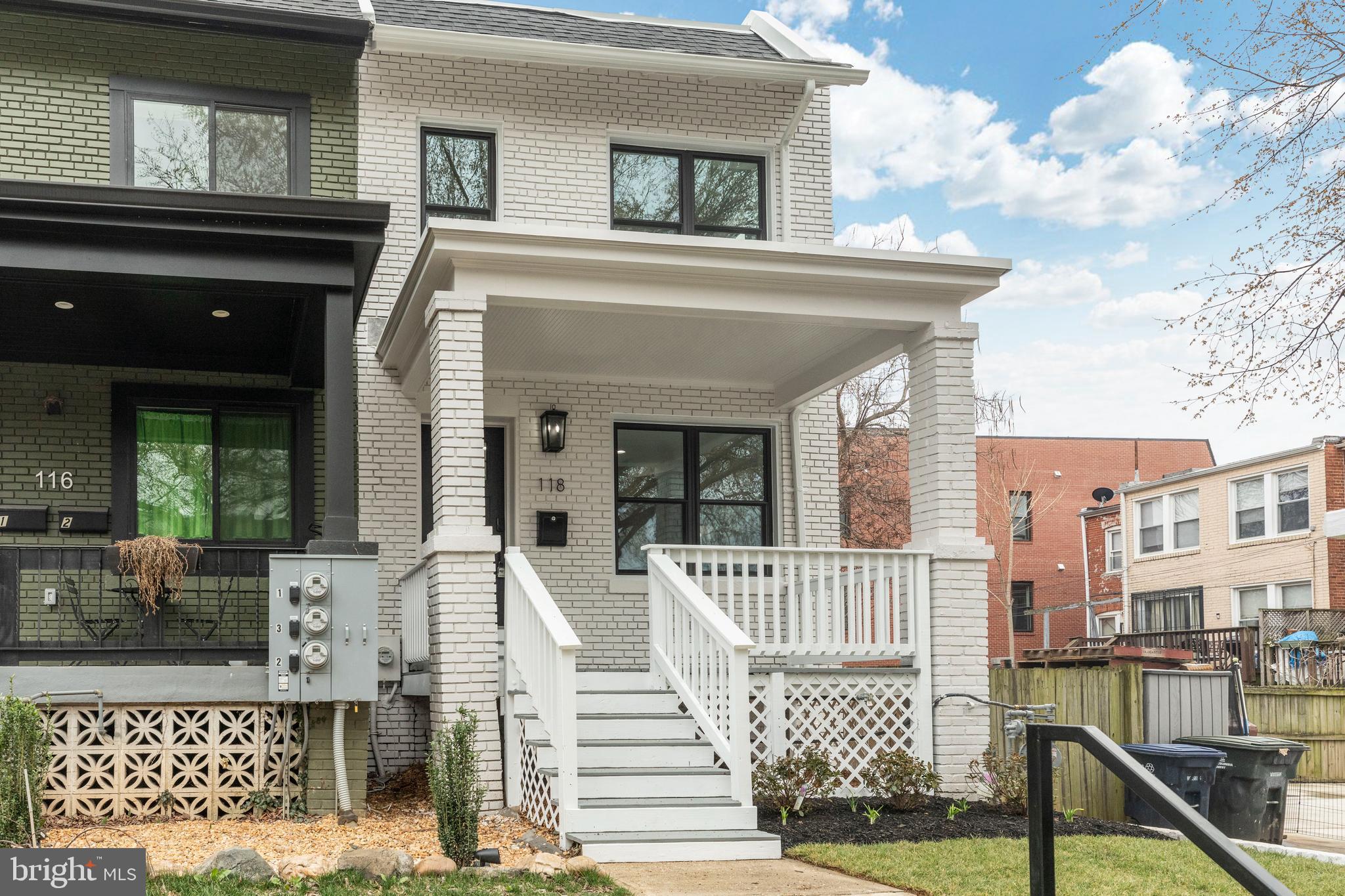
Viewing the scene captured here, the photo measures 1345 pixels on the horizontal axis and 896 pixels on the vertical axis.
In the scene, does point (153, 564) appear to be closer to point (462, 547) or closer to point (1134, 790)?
point (462, 547)

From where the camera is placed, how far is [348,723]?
28.0ft

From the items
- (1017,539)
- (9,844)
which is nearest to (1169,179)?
(1017,539)

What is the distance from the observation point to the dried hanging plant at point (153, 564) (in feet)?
30.8

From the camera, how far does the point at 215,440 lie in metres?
11.3

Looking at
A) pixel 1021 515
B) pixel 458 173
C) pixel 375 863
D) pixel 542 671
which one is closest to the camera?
pixel 375 863

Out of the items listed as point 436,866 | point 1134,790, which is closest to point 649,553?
point 436,866

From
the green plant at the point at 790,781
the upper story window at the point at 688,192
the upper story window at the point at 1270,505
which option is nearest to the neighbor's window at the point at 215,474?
the upper story window at the point at 688,192

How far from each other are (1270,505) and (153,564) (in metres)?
25.0

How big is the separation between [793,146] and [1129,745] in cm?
670

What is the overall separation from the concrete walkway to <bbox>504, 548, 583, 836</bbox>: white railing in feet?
2.17

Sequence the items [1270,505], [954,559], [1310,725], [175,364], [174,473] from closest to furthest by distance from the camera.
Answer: [954,559], [175,364], [174,473], [1310,725], [1270,505]

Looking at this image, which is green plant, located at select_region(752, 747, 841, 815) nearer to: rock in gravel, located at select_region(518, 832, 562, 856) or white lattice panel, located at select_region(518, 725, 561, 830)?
white lattice panel, located at select_region(518, 725, 561, 830)

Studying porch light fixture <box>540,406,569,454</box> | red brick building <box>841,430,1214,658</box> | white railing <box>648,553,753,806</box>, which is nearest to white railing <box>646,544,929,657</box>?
white railing <box>648,553,753,806</box>

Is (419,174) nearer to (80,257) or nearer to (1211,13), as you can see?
(80,257)
